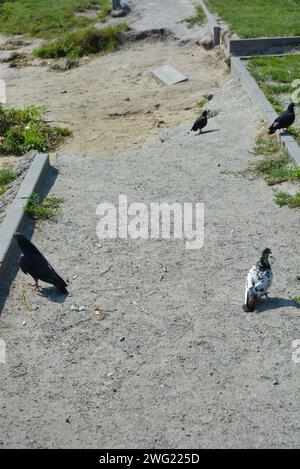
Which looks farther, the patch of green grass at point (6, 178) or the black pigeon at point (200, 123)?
the black pigeon at point (200, 123)

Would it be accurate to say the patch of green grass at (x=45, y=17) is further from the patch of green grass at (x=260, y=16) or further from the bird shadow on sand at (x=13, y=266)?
the bird shadow on sand at (x=13, y=266)

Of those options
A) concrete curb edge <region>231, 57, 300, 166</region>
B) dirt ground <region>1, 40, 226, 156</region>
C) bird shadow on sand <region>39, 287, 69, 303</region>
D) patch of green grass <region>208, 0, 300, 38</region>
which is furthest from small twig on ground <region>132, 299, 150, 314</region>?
patch of green grass <region>208, 0, 300, 38</region>

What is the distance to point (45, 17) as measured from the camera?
22469mm

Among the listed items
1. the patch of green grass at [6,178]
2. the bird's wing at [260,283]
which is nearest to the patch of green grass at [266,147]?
the patch of green grass at [6,178]

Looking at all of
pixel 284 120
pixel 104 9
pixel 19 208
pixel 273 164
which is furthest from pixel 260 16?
pixel 19 208

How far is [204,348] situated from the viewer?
6.93 m

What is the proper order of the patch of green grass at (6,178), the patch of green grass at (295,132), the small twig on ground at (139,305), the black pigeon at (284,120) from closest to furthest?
the small twig on ground at (139,305) < the patch of green grass at (6,178) < the black pigeon at (284,120) < the patch of green grass at (295,132)

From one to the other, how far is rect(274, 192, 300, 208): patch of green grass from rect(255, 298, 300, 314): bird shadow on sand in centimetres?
242

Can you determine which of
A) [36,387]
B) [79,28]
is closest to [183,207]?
[36,387]

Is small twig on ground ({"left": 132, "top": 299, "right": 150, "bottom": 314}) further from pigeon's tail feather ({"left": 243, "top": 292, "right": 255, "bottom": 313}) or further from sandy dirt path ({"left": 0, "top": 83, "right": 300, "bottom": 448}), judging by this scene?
pigeon's tail feather ({"left": 243, "top": 292, "right": 255, "bottom": 313})

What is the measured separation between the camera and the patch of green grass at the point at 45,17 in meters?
21.6

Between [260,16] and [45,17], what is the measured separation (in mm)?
7076

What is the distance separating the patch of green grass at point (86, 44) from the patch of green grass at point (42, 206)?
10.6 m
